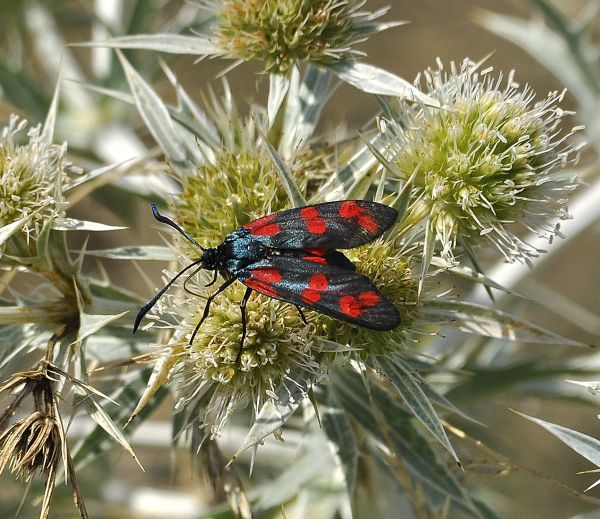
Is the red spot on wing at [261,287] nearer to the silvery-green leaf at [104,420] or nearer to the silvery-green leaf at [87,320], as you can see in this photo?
the silvery-green leaf at [87,320]

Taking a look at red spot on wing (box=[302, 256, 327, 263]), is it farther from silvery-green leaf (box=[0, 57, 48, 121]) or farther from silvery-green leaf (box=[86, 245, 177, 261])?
Answer: silvery-green leaf (box=[0, 57, 48, 121])

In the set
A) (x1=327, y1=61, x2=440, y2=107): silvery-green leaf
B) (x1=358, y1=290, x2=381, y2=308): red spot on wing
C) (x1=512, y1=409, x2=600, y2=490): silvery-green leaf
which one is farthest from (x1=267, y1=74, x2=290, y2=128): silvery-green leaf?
(x1=512, y1=409, x2=600, y2=490): silvery-green leaf

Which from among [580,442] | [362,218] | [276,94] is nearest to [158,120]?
[276,94]

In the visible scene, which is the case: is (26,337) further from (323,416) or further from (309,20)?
(309,20)

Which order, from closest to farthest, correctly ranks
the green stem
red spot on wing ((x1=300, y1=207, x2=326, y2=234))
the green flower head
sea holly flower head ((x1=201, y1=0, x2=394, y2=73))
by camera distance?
the green flower head
red spot on wing ((x1=300, y1=207, x2=326, y2=234))
sea holly flower head ((x1=201, y1=0, x2=394, y2=73))
the green stem

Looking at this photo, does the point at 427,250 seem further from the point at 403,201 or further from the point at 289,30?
the point at 289,30

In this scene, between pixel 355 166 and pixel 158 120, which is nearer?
pixel 355 166
